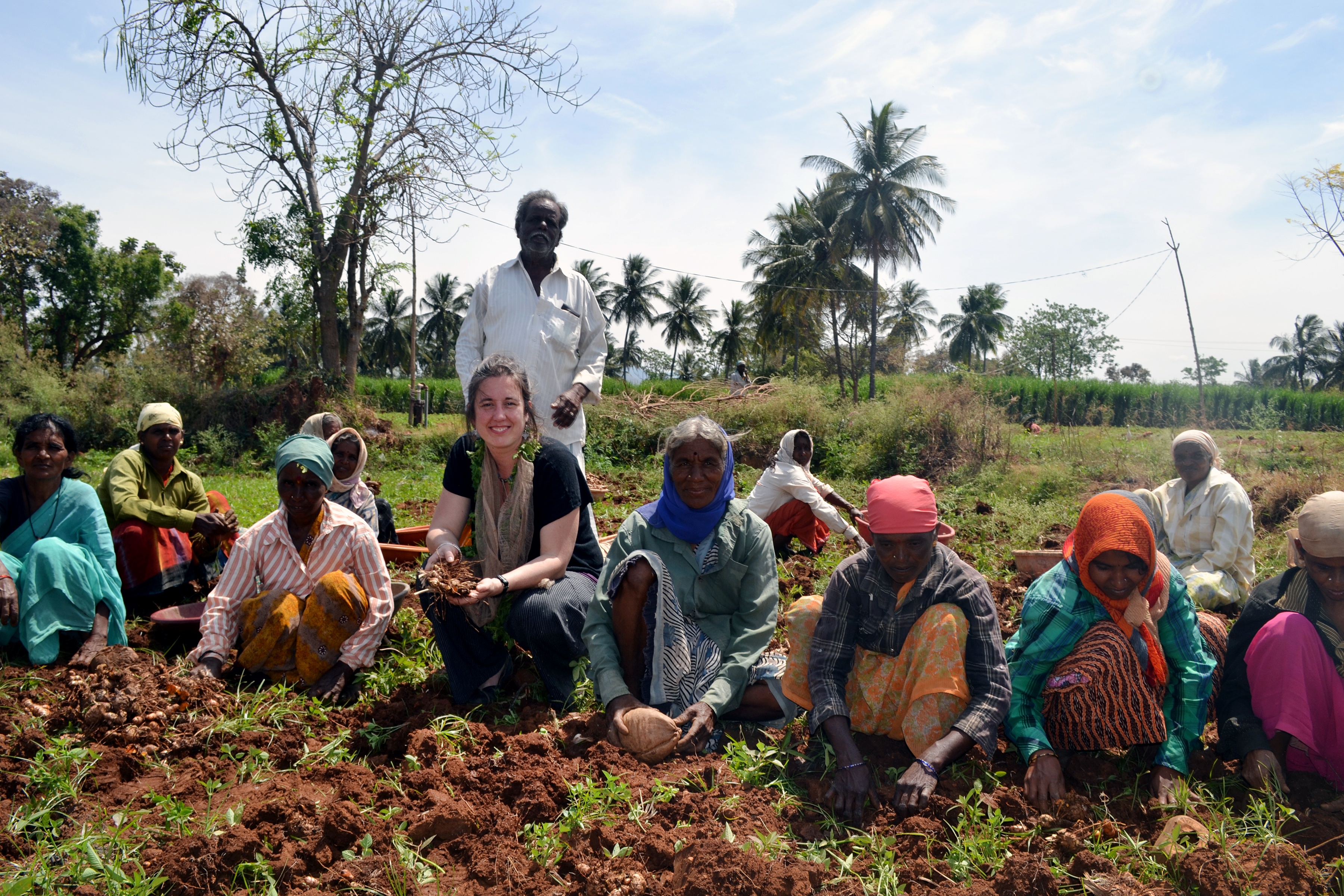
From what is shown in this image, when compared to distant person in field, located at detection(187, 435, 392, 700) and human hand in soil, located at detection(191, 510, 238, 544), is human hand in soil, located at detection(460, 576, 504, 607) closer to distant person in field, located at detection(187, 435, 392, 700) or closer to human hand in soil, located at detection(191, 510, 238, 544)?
distant person in field, located at detection(187, 435, 392, 700)

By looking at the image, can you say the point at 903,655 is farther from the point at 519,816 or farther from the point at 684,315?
the point at 684,315

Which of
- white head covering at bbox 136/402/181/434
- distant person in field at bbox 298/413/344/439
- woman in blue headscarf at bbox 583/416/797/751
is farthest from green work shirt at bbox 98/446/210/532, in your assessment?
woman in blue headscarf at bbox 583/416/797/751

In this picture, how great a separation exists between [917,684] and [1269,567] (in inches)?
196

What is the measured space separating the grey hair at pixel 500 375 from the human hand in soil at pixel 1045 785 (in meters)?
2.33

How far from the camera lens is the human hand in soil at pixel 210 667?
3.27 metres

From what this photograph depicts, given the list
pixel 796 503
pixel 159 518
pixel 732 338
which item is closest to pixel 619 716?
pixel 159 518

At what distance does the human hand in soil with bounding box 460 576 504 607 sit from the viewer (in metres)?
3.06

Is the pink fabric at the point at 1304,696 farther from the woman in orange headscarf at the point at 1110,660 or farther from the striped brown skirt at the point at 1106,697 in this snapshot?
the striped brown skirt at the point at 1106,697

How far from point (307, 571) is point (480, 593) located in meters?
1.02

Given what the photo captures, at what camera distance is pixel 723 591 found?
325 cm

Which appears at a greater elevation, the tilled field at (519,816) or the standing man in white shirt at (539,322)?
the standing man in white shirt at (539,322)

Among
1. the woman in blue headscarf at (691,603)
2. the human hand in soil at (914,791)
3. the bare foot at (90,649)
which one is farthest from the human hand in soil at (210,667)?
the human hand in soil at (914,791)

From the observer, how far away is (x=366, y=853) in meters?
2.28

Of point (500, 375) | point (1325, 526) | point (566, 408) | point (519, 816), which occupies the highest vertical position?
point (500, 375)
